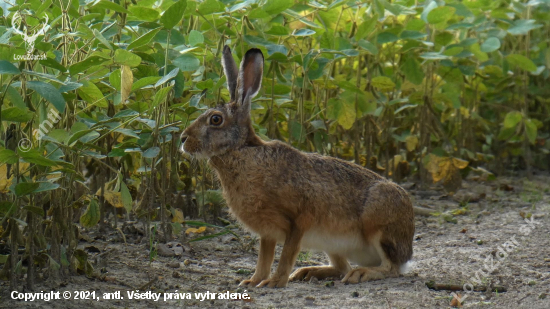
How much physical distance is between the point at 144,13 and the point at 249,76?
2.27 ft

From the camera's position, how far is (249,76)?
421 centimetres

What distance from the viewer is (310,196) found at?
427cm

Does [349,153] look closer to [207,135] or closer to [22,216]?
[207,135]

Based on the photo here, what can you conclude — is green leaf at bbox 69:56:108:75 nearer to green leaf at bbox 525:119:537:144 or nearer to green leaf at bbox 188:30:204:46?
green leaf at bbox 188:30:204:46

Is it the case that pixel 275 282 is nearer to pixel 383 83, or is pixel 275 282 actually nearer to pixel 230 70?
pixel 230 70

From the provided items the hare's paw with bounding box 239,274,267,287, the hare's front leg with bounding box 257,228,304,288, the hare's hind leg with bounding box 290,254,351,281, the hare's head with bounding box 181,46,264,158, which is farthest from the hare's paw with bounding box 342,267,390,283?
the hare's head with bounding box 181,46,264,158

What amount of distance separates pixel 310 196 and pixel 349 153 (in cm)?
257

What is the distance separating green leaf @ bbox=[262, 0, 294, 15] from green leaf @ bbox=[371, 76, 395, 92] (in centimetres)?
175

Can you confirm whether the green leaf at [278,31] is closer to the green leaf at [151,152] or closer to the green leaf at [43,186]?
the green leaf at [151,152]

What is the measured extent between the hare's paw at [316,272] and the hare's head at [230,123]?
3.11 feet

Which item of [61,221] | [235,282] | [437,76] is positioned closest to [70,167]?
[61,221]

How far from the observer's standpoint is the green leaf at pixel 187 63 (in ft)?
13.2

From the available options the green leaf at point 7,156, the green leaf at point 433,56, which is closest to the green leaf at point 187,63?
the green leaf at point 7,156

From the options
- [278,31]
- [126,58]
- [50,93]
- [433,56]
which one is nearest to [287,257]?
[126,58]
